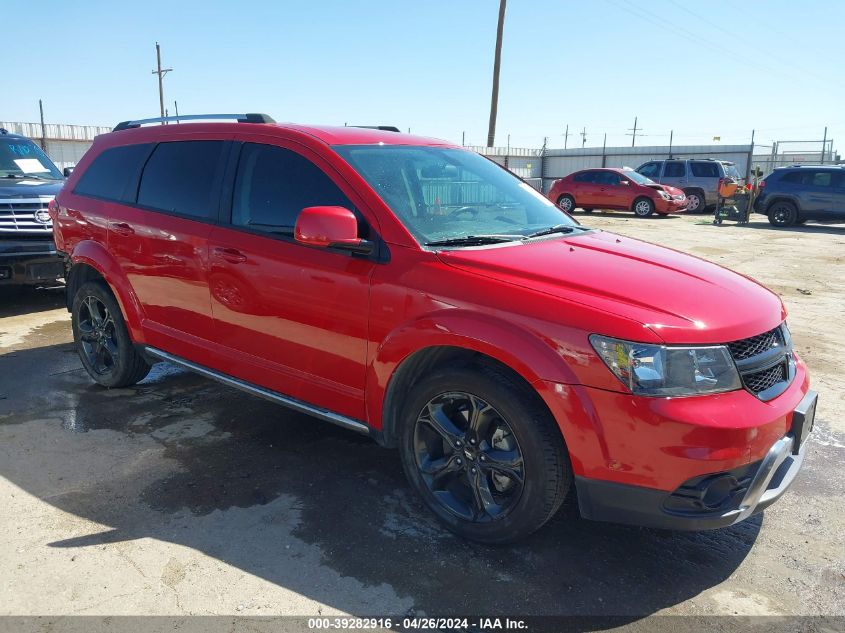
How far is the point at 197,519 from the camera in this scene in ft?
10.8

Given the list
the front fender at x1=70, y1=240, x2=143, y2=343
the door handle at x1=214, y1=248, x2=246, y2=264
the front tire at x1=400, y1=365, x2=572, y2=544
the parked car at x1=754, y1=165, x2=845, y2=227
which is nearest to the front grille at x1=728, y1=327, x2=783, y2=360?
the front tire at x1=400, y1=365, x2=572, y2=544

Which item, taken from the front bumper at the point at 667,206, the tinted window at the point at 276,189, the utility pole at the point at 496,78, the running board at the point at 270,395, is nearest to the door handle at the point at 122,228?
the running board at the point at 270,395

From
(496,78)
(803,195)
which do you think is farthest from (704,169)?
(496,78)

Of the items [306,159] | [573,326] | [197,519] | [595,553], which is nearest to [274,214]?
[306,159]

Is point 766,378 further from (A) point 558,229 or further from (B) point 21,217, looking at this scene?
(B) point 21,217

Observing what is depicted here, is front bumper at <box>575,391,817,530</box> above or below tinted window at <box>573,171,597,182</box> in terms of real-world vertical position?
below

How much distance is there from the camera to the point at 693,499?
2.60 meters

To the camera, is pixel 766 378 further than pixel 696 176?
No

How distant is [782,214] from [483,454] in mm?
18818

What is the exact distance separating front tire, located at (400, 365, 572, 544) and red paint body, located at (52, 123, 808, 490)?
0.40ft

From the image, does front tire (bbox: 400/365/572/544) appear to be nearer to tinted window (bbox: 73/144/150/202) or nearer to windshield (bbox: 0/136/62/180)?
tinted window (bbox: 73/144/150/202)

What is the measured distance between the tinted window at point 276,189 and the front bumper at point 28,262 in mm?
4298

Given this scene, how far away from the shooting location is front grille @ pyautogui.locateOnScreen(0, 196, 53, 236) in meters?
7.32

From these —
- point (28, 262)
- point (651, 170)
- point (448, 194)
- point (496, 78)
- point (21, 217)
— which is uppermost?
point (496, 78)
